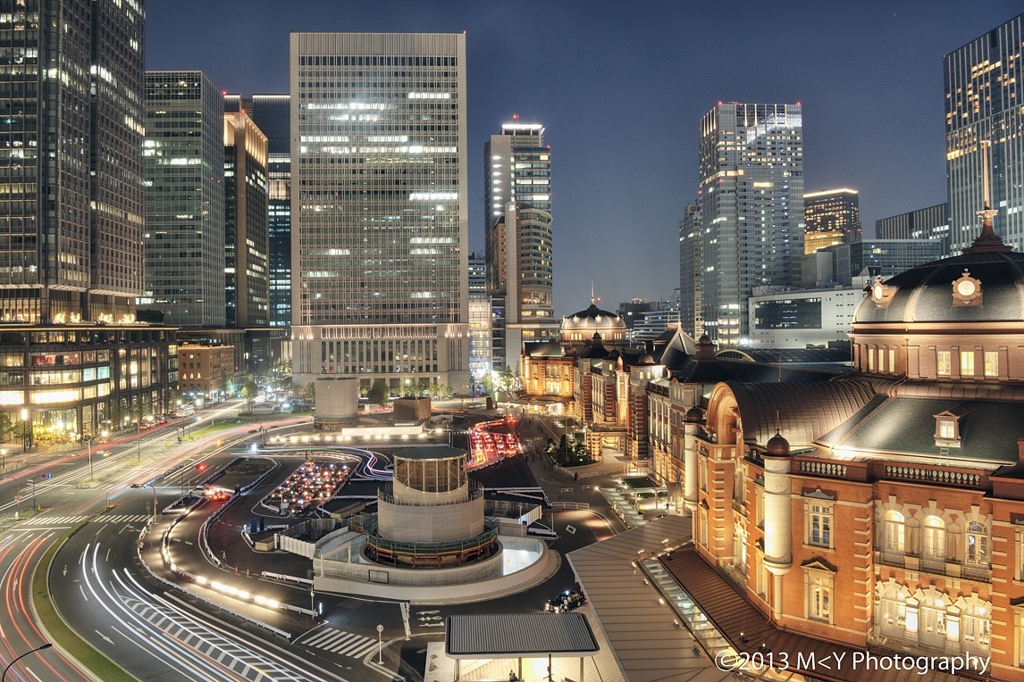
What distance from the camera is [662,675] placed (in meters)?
33.9

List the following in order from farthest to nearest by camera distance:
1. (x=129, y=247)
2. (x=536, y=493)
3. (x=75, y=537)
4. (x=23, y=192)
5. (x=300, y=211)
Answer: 1. (x=300, y=211)
2. (x=129, y=247)
3. (x=23, y=192)
4. (x=536, y=493)
5. (x=75, y=537)

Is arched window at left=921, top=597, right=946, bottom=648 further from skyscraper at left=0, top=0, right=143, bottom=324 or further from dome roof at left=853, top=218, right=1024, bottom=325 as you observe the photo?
skyscraper at left=0, top=0, right=143, bottom=324

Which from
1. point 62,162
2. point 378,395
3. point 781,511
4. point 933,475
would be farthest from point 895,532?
point 62,162

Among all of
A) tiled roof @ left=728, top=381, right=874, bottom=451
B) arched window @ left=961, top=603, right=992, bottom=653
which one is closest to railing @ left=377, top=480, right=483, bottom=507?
tiled roof @ left=728, top=381, right=874, bottom=451

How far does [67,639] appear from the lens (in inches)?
1762

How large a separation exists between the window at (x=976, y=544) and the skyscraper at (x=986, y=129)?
168m

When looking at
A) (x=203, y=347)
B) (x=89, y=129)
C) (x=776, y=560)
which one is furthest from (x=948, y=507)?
(x=203, y=347)

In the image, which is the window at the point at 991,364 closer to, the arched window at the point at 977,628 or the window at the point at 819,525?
the window at the point at 819,525

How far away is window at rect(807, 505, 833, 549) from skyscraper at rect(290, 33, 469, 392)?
153149 millimetres

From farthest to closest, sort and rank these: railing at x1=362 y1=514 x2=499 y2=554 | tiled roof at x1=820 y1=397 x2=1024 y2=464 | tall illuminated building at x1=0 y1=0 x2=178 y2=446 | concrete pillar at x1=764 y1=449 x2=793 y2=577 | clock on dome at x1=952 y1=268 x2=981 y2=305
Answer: tall illuminated building at x1=0 y1=0 x2=178 y2=446
railing at x1=362 y1=514 x2=499 y2=554
clock on dome at x1=952 y1=268 x2=981 y2=305
concrete pillar at x1=764 y1=449 x2=793 y2=577
tiled roof at x1=820 y1=397 x2=1024 y2=464

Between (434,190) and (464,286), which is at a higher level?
(434,190)

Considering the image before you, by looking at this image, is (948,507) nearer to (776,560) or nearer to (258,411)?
(776,560)

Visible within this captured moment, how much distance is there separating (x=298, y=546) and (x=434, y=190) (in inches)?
5484

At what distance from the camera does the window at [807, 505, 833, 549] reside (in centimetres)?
3594
